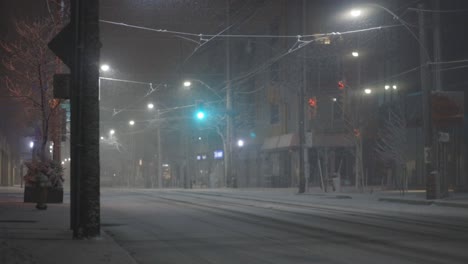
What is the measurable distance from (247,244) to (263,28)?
43.1m

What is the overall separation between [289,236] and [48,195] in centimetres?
1117

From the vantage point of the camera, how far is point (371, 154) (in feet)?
155

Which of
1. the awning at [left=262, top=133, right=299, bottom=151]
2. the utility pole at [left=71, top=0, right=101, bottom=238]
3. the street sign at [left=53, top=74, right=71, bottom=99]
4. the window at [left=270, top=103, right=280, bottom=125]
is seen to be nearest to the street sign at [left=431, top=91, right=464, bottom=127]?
the awning at [left=262, top=133, right=299, bottom=151]

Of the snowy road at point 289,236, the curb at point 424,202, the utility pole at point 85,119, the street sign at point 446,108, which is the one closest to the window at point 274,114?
the curb at point 424,202

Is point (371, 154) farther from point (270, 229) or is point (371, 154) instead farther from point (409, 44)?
point (270, 229)

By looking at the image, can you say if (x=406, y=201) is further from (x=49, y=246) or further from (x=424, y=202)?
(x=49, y=246)

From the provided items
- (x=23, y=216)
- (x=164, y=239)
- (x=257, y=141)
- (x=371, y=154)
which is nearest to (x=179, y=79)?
(x=257, y=141)

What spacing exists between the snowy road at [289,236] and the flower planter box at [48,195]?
227 centimetres

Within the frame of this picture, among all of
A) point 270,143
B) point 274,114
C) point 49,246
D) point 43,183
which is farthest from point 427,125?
point 274,114

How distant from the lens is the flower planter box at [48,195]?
2064cm

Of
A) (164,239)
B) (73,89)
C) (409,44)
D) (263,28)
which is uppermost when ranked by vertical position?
(263,28)

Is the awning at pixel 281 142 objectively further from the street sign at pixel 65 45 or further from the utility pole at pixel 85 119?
the utility pole at pixel 85 119

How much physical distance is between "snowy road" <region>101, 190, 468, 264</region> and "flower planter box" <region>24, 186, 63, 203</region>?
89.4 inches

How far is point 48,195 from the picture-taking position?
21.5 metres
